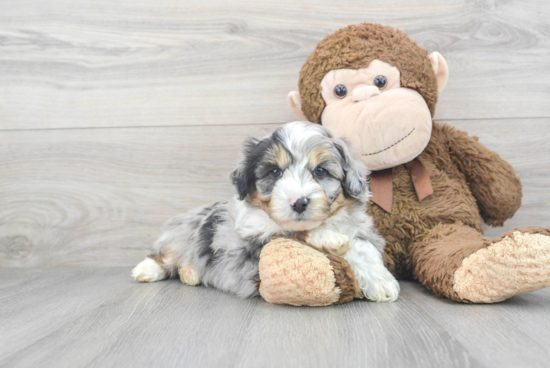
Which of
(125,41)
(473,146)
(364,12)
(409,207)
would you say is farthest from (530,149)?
(125,41)

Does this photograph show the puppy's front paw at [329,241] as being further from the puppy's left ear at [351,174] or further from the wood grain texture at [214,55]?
the wood grain texture at [214,55]

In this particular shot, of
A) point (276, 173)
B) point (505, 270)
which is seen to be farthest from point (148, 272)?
point (505, 270)

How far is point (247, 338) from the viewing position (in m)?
1.25

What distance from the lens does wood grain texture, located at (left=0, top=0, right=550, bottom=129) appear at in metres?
2.39

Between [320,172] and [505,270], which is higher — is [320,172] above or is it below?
above

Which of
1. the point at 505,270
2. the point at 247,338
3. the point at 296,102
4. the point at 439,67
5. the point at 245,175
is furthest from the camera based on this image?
the point at 296,102

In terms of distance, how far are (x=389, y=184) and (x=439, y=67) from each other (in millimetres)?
590

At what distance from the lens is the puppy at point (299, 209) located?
1544 mm

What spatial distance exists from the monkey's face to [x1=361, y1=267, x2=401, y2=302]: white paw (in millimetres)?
525

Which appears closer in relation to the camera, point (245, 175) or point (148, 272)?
point (245, 175)

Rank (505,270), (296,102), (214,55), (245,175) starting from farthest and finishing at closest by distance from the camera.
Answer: (214,55) < (296,102) < (245,175) < (505,270)

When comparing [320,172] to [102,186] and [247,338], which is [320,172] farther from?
[102,186]

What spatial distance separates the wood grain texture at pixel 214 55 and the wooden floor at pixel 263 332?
3.70 feet

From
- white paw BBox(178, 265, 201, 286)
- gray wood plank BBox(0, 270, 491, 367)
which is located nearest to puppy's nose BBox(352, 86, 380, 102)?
gray wood plank BBox(0, 270, 491, 367)
